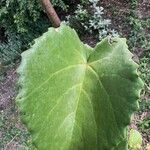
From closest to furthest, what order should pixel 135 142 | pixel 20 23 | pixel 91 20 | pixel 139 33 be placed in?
pixel 135 142
pixel 139 33
pixel 91 20
pixel 20 23

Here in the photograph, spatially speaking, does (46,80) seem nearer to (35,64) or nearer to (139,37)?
(35,64)

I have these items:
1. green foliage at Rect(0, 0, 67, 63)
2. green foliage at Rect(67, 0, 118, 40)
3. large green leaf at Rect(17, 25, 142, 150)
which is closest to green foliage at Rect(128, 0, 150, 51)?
green foliage at Rect(67, 0, 118, 40)

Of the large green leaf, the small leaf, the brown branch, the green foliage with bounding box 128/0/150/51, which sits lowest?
the green foliage with bounding box 128/0/150/51

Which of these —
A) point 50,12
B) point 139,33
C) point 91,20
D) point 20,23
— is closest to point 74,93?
point 50,12

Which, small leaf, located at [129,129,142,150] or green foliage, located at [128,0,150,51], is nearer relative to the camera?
small leaf, located at [129,129,142,150]

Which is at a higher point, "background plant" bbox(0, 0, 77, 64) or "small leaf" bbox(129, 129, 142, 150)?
"small leaf" bbox(129, 129, 142, 150)

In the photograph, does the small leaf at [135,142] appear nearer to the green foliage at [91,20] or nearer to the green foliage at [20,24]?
the green foliage at [91,20]

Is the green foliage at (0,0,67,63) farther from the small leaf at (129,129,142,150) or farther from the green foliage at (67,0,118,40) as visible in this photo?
the small leaf at (129,129,142,150)

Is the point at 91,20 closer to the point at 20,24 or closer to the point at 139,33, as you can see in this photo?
the point at 139,33
